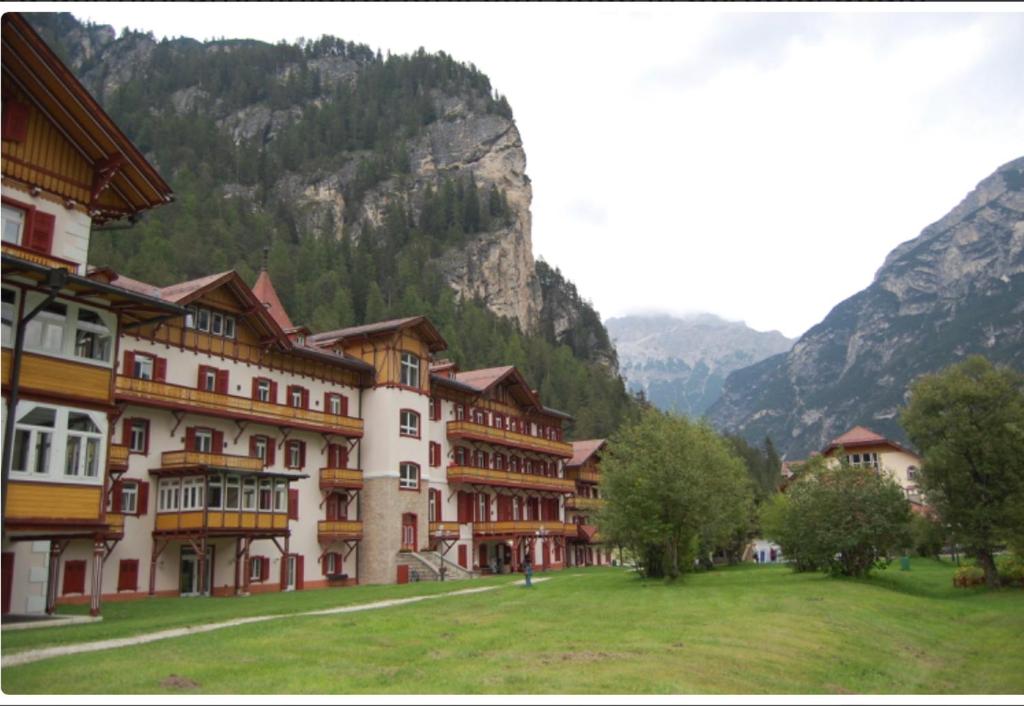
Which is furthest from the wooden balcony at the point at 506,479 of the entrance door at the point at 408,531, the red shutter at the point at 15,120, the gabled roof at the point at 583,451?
the red shutter at the point at 15,120

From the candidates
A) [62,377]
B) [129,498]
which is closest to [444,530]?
[129,498]

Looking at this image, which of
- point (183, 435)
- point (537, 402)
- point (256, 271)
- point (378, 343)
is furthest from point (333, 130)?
point (183, 435)

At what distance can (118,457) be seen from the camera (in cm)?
3616

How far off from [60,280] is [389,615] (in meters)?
13.3

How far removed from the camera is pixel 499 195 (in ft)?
540

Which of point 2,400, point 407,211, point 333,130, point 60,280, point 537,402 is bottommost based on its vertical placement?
point 2,400

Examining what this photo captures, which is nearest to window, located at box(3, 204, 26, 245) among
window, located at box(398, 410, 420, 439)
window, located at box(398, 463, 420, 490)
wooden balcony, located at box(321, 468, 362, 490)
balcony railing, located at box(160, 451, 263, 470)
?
balcony railing, located at box(160, 451, 263, 470)

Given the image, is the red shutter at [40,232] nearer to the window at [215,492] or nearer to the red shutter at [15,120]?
the red shutter at [15,120]

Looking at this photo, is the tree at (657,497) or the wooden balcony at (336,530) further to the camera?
the wooden balcony at (336,530)

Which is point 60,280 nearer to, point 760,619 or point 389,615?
point 389,615

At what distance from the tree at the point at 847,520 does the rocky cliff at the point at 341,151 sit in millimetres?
107408

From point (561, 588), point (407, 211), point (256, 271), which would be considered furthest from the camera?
point (407, 211)

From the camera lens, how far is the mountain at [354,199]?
11856cm

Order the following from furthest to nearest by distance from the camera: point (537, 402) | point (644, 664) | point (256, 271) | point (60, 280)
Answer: point (256, 271), point (537, 402), point (60, 280), point (644, 664)
